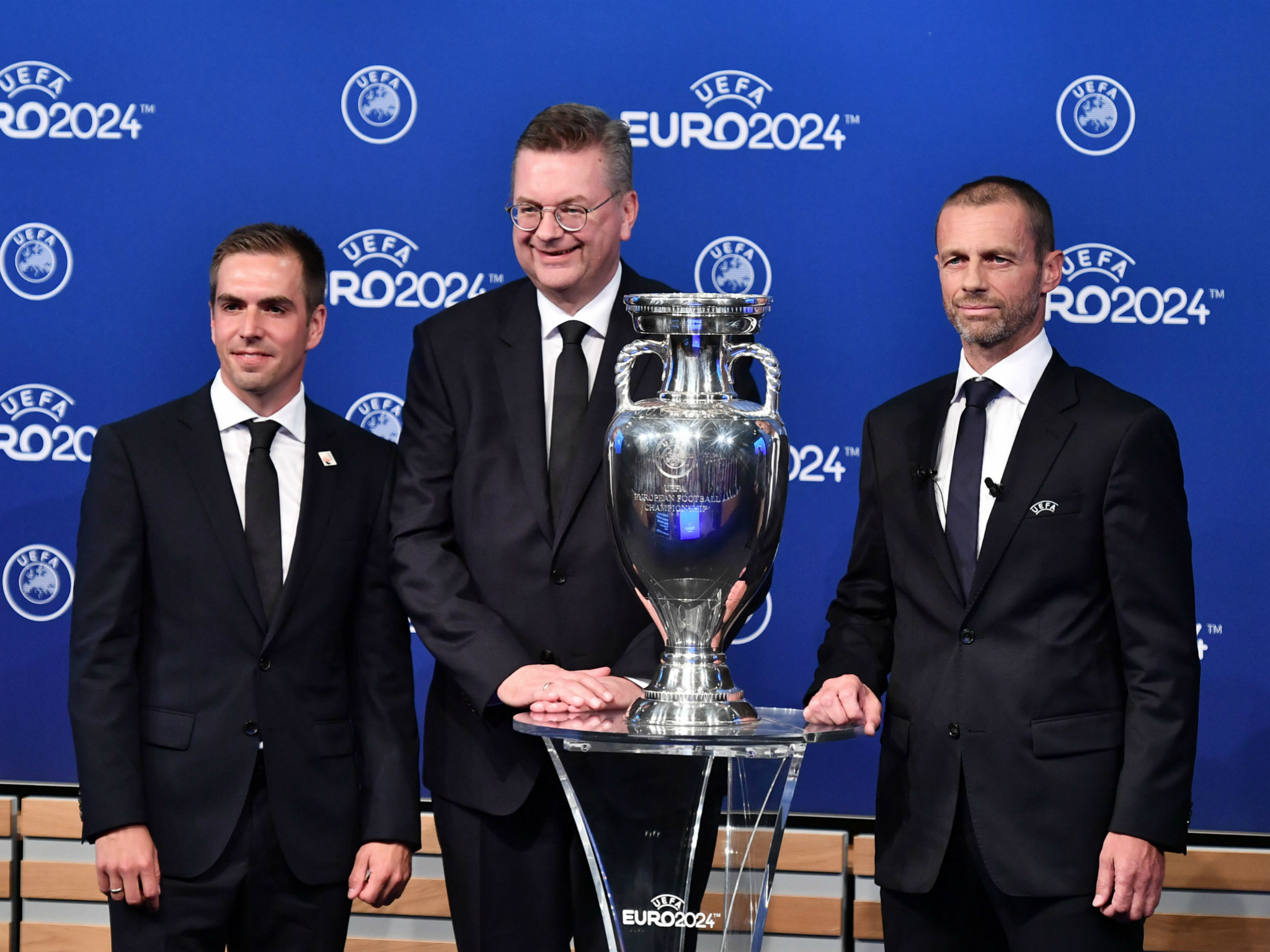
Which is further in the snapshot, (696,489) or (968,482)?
(968,482)

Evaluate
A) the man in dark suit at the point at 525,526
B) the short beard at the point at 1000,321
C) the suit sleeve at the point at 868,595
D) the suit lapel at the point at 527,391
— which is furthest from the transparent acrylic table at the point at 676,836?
the short beard at the point at 1000,321

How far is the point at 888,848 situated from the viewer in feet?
8.57

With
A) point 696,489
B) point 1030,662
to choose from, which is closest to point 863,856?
point 1030,662

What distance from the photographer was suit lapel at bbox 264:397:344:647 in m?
2.63

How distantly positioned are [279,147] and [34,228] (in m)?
0.73

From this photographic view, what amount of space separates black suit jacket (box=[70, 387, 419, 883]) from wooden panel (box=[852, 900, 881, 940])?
1492 mm

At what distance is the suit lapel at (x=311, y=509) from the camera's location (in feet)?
8.63

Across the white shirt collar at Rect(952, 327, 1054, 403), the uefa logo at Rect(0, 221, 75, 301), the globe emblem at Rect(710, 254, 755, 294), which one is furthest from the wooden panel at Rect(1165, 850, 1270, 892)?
the uefa logo at Rect(0, 221, 75, 301)

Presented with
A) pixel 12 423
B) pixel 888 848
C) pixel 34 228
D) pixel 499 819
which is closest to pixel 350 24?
pixel 34 228

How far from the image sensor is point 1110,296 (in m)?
3.62

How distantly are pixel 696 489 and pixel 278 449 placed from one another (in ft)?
3.67

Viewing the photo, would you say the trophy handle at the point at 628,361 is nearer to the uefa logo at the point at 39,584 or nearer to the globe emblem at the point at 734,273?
the globe emblem at the point at 734,273

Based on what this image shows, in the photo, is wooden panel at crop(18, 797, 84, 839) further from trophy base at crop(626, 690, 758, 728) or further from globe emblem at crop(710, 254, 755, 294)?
trophy base at crop(626, 690, 758, 728)

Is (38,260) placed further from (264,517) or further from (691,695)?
(691,695)
